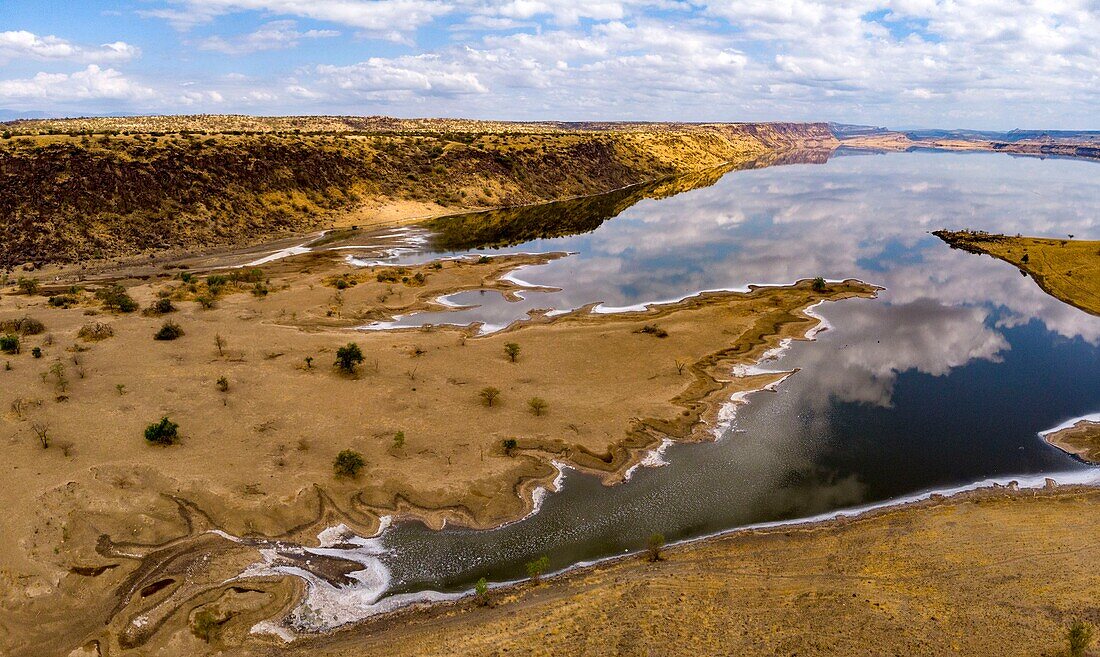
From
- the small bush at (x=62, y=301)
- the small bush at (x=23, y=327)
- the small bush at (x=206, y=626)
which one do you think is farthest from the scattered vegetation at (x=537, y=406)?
the small bush at (x=62, y=301)

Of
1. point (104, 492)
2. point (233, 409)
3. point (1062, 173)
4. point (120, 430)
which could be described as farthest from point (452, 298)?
point (1062, 173)

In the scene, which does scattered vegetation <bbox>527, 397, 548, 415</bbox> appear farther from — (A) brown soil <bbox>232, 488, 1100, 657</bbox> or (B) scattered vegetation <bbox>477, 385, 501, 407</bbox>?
(A) brown soil <bbox>232, 488, 1100, 657</bbox>

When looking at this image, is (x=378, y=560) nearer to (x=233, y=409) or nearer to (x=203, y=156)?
(x=233, y=409)

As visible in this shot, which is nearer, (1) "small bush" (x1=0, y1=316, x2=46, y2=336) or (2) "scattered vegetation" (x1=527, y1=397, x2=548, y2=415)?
(2) "scattered vegetation" (x1=527, y1=397, x2=548, y2=415)

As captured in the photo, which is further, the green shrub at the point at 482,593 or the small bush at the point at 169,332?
the small bush at the point at 169,332

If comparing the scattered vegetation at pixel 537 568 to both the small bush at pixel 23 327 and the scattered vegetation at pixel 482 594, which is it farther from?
the small bush at pixel 23 327

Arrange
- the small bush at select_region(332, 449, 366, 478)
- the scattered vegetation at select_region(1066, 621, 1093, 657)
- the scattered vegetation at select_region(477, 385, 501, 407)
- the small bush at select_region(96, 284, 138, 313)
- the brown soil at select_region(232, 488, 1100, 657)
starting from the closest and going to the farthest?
the scattered vegetation at select_region(1066, 621, 1093, 657) < the brown soil at select_region(232, 488, 1100, 657) < the small bush at select_region(332, 449, 366, 478) < the scattered vegetation at select_region(477, 385, 501, 407) < the small bush at select_region(96, 284, 138, 313)

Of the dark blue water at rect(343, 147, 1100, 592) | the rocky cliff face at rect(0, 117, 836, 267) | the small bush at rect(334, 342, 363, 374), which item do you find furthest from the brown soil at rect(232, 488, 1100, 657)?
the rocky cliff face at rect(0, 117, 836, 267)
